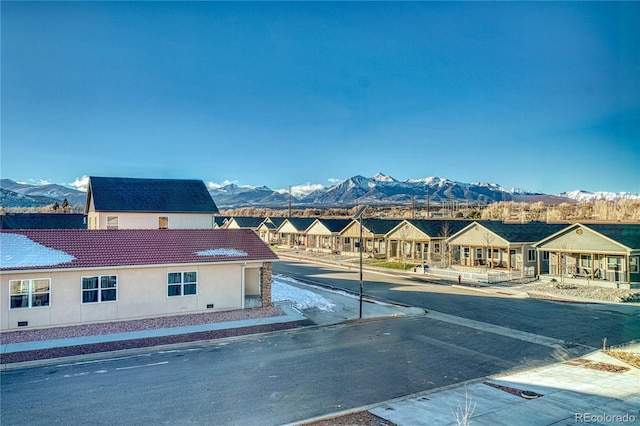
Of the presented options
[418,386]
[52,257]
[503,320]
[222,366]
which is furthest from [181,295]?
[503,320]

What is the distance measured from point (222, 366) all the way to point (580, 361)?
1286 centimetres

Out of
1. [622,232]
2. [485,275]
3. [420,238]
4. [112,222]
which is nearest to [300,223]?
[420,238]

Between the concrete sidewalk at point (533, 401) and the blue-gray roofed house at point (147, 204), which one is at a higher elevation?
the blue-gray roofed house at point (147, 204)

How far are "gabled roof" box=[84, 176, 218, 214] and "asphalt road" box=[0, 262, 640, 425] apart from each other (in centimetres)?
1981

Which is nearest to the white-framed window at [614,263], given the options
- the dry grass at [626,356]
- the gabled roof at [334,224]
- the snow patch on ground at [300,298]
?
the dry grass at [626,356]

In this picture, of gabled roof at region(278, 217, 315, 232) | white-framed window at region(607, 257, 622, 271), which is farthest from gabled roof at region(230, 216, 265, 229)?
white-framed window at region(607, 257, 622, 271)

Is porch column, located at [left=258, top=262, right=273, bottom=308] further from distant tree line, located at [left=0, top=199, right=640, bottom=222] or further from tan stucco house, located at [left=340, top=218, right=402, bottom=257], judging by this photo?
distant tree line, located at [left=0, top=199, right=640, bottom=222]

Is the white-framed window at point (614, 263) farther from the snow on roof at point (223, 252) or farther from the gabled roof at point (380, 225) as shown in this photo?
the snow on roof at point (223, 252)

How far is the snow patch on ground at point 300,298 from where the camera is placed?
24.9 metres

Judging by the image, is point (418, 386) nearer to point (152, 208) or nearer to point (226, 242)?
point (226, 242)

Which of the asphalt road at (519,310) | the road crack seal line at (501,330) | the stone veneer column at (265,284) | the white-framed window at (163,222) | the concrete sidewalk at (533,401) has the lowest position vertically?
the asphalt road at (519,310)

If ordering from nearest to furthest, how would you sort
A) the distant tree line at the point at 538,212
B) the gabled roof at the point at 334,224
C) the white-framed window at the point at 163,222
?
the white-framed window at the point at 163,222 → the gabled roof at the point at 334,224 → the distant tree line at the point at 538,212

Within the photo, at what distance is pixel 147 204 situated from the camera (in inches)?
1353

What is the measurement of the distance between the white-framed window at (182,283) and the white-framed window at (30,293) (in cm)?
512
